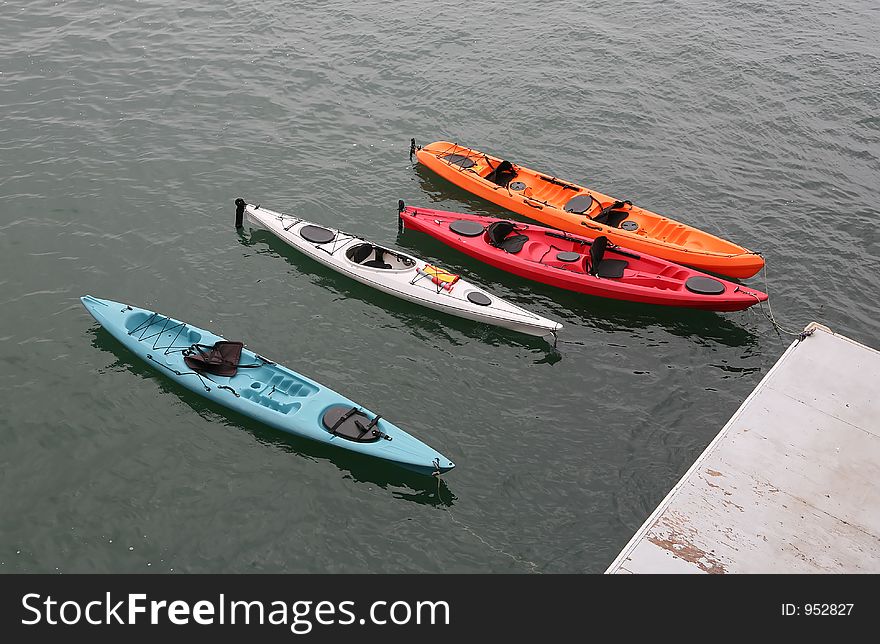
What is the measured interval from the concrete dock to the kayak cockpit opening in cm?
1349

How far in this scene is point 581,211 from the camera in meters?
31.5

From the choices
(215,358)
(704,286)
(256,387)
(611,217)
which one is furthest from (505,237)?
(215,358)

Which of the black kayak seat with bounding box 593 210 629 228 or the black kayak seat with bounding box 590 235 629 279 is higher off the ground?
the black kayak seat with bounding box 593 210 629 228

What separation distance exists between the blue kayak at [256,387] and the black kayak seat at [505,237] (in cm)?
982

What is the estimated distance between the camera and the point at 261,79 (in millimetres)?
40344

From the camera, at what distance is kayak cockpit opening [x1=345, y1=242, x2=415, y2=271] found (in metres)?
28.8

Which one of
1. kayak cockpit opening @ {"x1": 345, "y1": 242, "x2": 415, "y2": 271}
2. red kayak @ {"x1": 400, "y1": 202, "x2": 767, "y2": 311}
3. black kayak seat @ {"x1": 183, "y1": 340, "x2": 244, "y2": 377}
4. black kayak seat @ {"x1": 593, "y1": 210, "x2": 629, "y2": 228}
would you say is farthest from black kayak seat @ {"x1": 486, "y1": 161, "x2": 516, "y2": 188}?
black kayak seat @ {"x1": 183, "y1": 340, "x2": 244, "y2": 377}

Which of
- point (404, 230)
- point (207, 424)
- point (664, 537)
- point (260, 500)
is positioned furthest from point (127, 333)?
point (664, 537)

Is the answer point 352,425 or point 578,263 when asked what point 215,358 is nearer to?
point 352,425

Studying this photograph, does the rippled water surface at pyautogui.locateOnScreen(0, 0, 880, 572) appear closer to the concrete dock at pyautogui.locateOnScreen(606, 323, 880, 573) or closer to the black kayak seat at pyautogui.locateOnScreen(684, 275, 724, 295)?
the black kayak seat at pyautogui.locateOnScreen(684, 275, 724, 295)

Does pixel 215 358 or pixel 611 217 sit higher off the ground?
pixel 611 217

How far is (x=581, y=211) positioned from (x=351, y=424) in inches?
567

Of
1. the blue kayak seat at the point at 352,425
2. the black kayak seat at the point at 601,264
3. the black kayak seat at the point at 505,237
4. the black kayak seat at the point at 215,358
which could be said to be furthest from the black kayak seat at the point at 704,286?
the black kayak seat at the point at 215,358

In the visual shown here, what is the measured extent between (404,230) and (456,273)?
11.2ft
